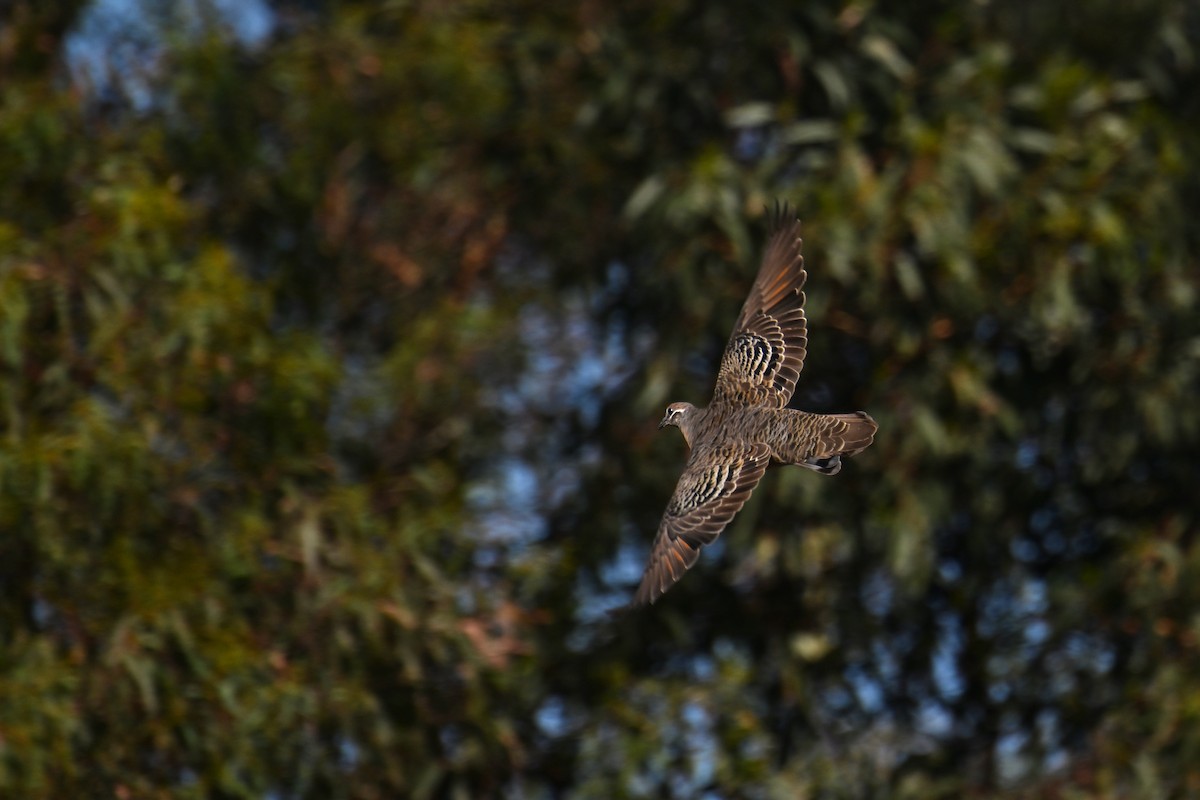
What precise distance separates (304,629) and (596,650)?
151 cm

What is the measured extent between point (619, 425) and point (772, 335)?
3513 millimetres

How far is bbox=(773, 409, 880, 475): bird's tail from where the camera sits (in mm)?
5828

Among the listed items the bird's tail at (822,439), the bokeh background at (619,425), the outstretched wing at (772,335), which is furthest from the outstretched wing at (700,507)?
the bokeh background at (619,425)

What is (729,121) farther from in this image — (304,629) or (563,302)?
(304,629)

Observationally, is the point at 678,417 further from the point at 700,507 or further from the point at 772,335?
the point at 700,507

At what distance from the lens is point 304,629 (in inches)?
358

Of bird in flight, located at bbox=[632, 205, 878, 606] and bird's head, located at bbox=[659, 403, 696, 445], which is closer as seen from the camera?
bird in flight, located at bbox=[632, 205, 878, 606]

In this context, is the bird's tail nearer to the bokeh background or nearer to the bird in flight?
the bird in flight

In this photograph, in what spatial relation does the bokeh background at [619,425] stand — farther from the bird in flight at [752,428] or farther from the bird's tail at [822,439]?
the bird's tail at [822,439]

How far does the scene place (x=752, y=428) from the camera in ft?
19.5

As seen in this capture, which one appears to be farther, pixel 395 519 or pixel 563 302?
pixel 563 302

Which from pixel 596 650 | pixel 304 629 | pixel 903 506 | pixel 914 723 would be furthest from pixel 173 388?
pixel 914 723

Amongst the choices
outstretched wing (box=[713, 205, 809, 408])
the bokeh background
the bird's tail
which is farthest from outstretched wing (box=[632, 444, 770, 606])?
the bokeh background

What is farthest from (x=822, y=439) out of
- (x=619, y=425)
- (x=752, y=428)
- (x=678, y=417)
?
(x=619, y=425)
